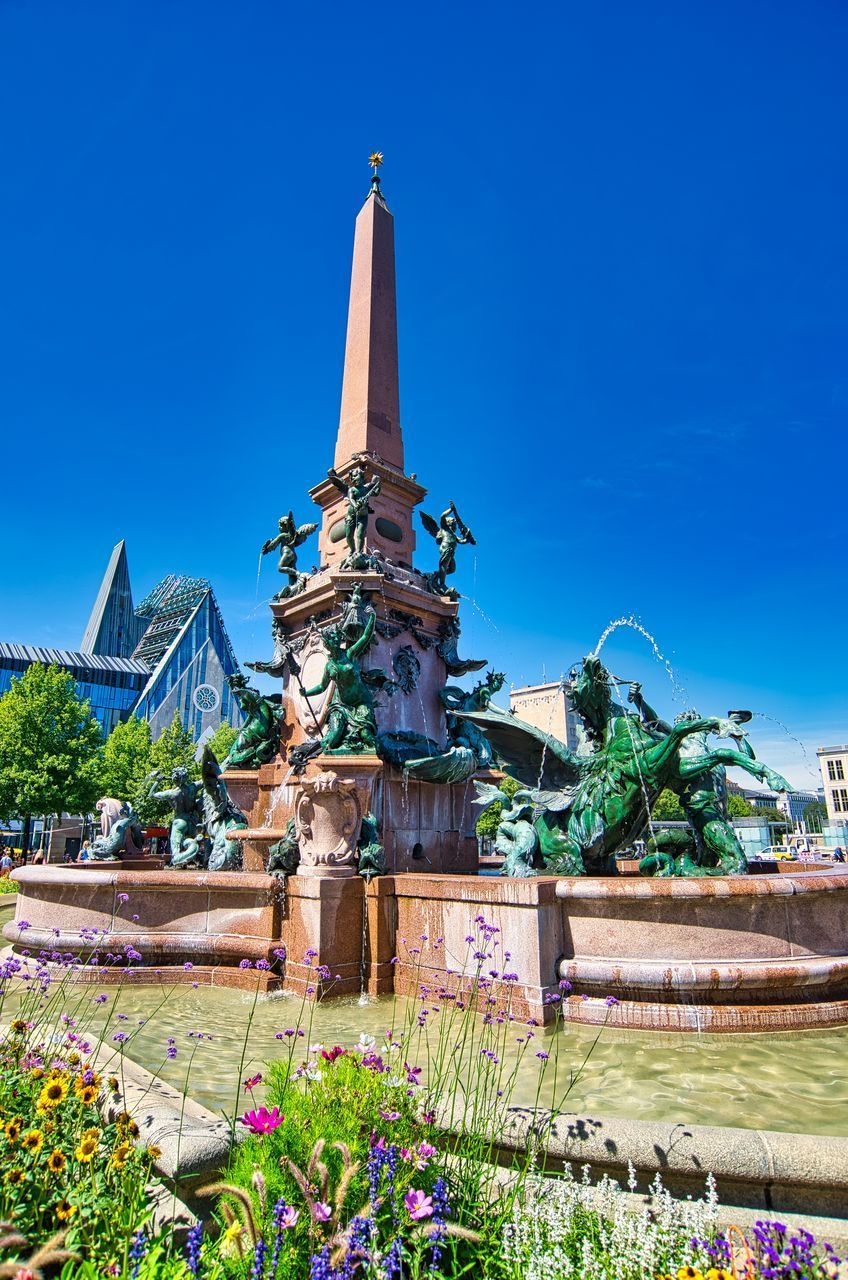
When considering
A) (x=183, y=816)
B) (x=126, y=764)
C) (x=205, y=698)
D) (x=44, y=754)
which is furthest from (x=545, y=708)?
(x=183, y=816)

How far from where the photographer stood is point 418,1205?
232 cm

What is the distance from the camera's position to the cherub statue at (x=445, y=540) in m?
14.6

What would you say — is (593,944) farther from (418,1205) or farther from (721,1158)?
(418,1205)

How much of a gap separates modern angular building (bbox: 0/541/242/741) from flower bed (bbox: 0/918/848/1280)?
281ft

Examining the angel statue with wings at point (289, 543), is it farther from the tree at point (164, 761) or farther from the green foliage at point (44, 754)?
the green foliage at point (44, 754)

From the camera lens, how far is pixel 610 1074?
523 centimetres

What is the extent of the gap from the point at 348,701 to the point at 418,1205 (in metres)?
9.02

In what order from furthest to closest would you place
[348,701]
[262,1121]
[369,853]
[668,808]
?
[668,808] < [348,701] < [369,853] < [262,1121]

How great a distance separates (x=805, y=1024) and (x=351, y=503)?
1065 centimetres

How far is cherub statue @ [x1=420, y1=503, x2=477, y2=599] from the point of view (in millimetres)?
14594

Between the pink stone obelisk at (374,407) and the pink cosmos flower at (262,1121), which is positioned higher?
the pink stone obelisk at (374,407)

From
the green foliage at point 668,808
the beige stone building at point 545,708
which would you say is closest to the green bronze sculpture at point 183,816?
the green foliage at point 668,808

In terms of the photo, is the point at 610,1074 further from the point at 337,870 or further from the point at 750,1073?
the point at 337,870

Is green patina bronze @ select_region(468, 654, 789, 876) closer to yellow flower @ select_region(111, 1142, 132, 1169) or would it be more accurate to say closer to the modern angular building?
yellow flower @ select_region(111, 1142, 132, 1169)
